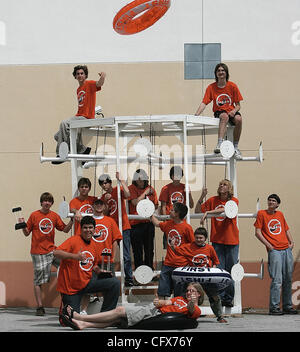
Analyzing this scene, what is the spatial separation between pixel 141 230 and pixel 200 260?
60.4 inches

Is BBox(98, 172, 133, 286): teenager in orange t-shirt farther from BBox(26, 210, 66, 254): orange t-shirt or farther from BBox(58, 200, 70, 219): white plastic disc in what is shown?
BBox(26, 210, 66, 254): orange t-shirt

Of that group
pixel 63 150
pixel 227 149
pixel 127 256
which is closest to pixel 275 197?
pixel 227 149

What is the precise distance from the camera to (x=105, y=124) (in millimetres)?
11719

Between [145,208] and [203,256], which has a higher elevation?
[145,208]

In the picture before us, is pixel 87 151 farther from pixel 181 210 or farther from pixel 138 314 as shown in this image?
pixel 138 314

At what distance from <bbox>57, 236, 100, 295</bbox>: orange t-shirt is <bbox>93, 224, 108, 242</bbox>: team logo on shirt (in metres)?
0.70

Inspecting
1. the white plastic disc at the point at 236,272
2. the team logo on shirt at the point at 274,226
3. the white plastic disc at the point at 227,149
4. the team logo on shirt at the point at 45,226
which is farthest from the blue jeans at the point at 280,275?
the team logo on shirt at the point at 45,226

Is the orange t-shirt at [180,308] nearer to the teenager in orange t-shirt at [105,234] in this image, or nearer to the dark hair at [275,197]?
the teenager in orange t-shirt at [105,234]

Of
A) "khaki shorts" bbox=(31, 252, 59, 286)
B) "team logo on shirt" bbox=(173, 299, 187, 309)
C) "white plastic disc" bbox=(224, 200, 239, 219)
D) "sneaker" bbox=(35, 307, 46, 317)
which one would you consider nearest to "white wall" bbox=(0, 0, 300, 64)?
"white plastic disc" bbox=(224, 200, 239, 219)

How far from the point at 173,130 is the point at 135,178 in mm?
986

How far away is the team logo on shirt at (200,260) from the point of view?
1092 cm

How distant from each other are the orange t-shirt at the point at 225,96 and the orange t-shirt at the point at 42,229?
2660 mm

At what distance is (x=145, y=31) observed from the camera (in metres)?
13.8
